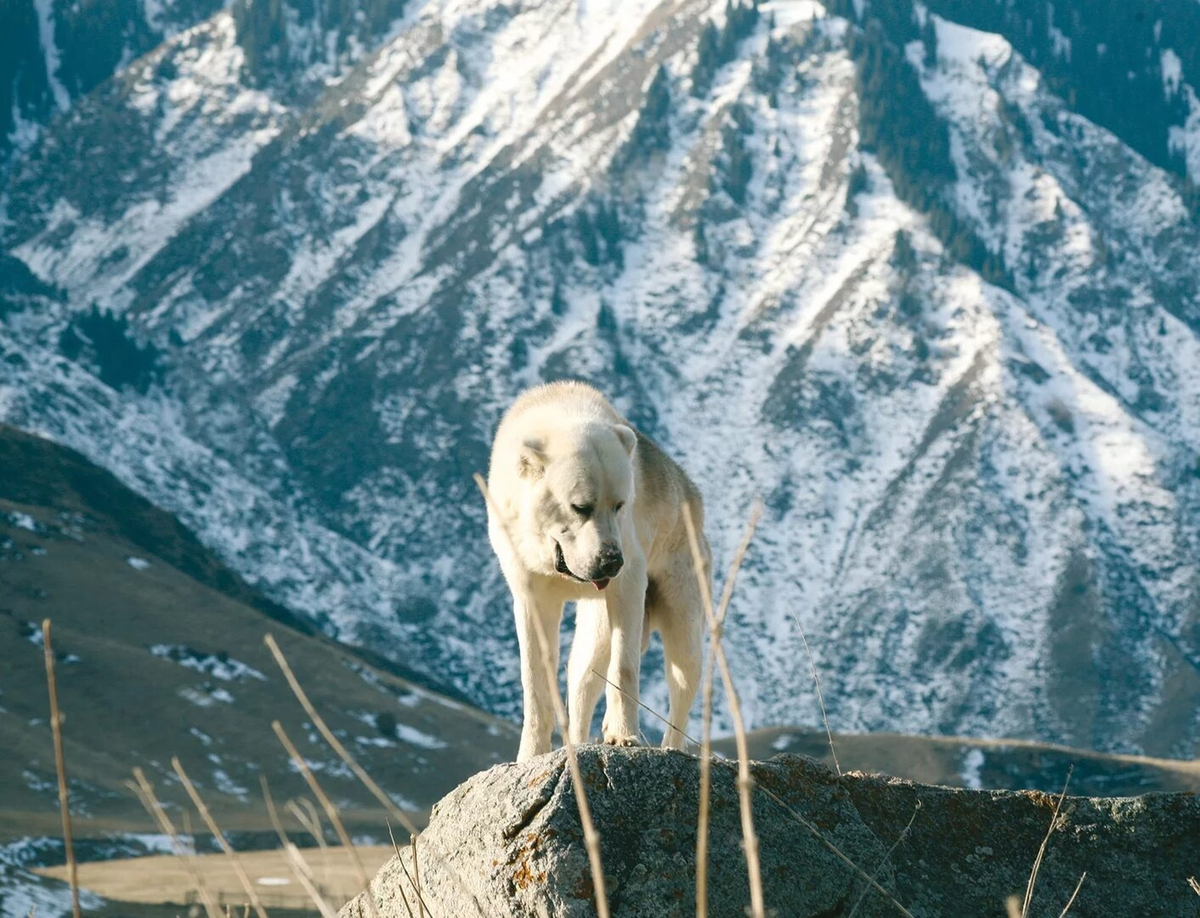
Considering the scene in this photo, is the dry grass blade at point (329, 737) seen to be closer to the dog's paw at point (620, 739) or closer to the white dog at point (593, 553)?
the dog's paw at point (620, 739)

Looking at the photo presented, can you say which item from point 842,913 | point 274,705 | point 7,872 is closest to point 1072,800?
point 842,913

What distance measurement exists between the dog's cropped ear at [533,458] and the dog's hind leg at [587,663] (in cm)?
92

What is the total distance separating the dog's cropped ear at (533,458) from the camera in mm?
10758

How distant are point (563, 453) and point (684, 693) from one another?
83.7 inches

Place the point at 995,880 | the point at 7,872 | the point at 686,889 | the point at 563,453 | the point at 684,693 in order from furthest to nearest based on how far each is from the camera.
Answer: the point at 7,872 < the point at 684,693 < the point at 563,453 < the point at 995,880 < the point at 686,889

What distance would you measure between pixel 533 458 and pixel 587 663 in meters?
1.42

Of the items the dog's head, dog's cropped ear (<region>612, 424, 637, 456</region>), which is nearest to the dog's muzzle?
the dog's head

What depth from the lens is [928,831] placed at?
28.4 ft

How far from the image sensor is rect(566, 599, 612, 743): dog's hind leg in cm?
1112

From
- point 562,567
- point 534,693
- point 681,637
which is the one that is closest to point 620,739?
point 562,567

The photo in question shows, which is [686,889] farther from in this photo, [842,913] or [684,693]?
[684,693]

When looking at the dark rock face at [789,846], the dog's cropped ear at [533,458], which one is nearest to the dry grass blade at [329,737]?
the dark rock face at [789,846]

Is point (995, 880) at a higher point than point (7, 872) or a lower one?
higher

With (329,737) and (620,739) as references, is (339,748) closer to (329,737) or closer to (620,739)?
(329,737)
